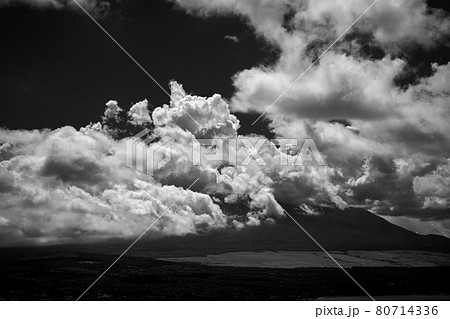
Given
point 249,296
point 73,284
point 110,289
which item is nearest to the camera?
point 249,296

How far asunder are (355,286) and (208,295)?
119 feet

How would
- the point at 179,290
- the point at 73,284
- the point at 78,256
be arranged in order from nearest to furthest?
the point at 179,290 < the point at 73,284 < the point at 78,256

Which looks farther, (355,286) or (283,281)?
(283,281)

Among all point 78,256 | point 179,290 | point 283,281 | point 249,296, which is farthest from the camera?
point 78,256

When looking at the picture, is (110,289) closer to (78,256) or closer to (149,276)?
(149,276)

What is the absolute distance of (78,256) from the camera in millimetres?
Answer: 144875
